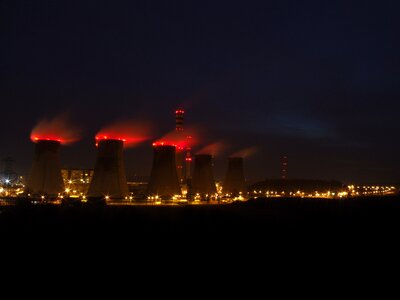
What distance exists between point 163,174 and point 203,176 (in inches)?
449

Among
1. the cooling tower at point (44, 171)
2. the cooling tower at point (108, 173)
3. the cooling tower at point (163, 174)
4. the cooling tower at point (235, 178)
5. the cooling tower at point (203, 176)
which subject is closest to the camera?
the cooling tower at point (44, 171)

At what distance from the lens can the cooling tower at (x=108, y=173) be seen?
118 feet

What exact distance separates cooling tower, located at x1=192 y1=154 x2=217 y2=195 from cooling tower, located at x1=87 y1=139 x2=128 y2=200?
570 inches

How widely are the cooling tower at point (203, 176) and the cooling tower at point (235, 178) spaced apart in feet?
13.6

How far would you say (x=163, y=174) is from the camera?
39.2 metres

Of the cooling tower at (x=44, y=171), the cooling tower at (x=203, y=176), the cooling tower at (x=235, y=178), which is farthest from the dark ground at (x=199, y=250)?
the cooling tower at (x=235, y=178)

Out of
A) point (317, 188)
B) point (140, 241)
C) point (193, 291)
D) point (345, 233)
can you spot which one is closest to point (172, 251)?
point (140, 241)

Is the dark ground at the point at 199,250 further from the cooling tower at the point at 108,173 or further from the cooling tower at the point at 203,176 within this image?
the cooling tower at the point at 203,176

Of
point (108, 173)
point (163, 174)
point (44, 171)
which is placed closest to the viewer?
point (44, 171)

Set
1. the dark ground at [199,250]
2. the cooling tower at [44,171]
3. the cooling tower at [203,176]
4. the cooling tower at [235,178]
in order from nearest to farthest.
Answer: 1. the dark ground at [199,250]
2. the cooling tower at [44,171]
3. the cooling tower at [203,176]
4. the cooling tower at [235,178]

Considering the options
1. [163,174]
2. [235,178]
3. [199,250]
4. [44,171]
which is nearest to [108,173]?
[44,171]

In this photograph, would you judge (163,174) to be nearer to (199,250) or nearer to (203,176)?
(203,176)

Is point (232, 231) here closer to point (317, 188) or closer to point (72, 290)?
point (72, 290)

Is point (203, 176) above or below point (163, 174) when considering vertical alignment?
above
